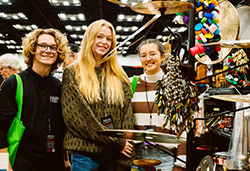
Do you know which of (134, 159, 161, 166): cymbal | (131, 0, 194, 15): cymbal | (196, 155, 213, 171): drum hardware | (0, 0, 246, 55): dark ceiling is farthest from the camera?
(0, 0, 246, 55): dark ceiling

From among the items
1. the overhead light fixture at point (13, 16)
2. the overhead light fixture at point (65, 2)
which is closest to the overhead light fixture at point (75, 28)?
the overhead light fixture at point (13, 16)

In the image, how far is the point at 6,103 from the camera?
62.1 inches

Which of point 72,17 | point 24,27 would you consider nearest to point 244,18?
point 72,17

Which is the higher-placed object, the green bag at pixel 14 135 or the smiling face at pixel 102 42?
the smiling face at pixel 102 42

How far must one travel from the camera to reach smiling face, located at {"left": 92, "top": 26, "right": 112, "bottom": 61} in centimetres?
166

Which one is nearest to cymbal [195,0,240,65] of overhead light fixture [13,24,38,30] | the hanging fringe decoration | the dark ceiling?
the hanging fringe decoration

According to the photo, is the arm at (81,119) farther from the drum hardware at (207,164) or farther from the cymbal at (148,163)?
the drum hardware at (207,164)

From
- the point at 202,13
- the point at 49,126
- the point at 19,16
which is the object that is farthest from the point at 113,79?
the point at 19,16

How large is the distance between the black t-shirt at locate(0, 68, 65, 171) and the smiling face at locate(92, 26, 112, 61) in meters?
0.42

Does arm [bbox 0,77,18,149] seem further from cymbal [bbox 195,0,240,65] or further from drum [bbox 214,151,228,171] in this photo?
drum [bbox 214,151,228,171]

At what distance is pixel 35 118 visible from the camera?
1.63m

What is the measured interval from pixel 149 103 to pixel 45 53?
79 centimetres

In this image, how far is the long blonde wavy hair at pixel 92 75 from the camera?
1.57 metres

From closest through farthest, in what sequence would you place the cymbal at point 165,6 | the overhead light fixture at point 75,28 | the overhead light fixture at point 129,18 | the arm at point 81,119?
the cymbal at point 165,6, the arm at point 81,119, the overhead light fixture at point 129,18, the overhead light fixture at point 75,28
